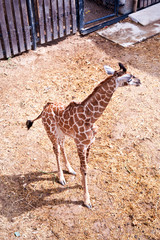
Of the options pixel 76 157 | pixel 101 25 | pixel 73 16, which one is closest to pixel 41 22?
pixel 73 16

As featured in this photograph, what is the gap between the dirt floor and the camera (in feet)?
15.1

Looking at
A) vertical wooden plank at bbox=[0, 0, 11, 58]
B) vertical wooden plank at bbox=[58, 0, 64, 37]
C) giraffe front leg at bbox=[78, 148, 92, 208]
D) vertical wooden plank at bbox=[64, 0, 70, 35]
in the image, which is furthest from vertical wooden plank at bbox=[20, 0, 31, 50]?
giraffe front leg at bbox=[78, 148, 92, 208]

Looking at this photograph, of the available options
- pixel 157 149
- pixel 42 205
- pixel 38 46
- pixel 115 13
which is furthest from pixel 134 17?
pixel 42 205

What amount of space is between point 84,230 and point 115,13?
328 inches

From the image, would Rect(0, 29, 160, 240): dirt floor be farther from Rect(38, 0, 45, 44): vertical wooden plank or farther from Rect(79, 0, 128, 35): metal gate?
Rect(79, 0, 128, 35): metal gate

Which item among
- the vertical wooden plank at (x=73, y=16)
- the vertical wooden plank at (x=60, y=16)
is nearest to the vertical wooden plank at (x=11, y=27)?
the vertical wooden plank at (x=60, y=16)

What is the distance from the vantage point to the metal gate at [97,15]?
31.9 ft

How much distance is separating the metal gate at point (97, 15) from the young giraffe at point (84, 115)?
5.88 meters

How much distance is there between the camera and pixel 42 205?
4863mm

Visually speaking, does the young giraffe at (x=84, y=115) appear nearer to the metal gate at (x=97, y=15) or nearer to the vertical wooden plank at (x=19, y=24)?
the vertical wooden plank at (x=19, y=24)

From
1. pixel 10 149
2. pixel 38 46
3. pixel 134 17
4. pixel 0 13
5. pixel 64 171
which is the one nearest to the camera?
pixel 64 171

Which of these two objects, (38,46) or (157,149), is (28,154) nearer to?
(157,149)

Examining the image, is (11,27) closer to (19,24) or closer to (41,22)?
(19,24)

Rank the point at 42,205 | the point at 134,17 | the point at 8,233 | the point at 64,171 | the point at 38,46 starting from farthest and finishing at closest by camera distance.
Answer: the point at 134,17
the point at 38,46
the point at 64,171
the point at 42,205
the point at 8,233
